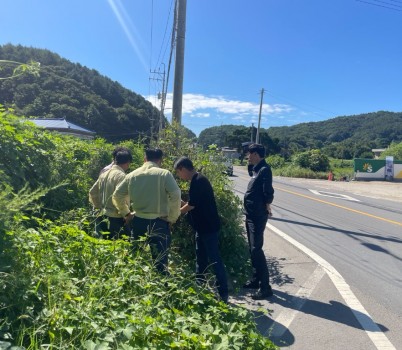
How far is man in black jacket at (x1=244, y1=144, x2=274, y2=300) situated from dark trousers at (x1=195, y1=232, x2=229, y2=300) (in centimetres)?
62

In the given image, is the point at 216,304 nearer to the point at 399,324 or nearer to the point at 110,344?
the point at 110,344

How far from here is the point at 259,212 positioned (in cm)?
484

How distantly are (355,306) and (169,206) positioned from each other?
2700mm

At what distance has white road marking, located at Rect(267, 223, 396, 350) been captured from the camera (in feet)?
12.0

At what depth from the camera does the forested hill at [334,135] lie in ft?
292

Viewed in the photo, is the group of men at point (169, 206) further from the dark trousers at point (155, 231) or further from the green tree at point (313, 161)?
the green tree at point (313, 161)

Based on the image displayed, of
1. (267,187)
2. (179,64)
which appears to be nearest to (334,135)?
(179,64)

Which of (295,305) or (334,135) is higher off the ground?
(334,135)

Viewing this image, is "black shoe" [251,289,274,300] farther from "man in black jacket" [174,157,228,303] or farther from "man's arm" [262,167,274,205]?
"man's arm" [262,167,274,205]

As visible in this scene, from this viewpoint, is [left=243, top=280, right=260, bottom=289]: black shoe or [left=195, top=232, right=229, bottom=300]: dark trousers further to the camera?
[left=243, top=280, right=260, bottom=289]: black shoe

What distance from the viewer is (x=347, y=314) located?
4.30 metres

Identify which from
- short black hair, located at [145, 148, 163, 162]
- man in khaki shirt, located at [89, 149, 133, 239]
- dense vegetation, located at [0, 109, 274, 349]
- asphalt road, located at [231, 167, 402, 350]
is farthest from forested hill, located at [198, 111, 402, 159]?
dense vegetation, located at [0, 109, 274, 349]

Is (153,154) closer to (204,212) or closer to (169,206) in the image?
(169,206)

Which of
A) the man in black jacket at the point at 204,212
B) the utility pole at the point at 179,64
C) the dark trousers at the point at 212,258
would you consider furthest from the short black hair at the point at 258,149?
the utility pole at the point at 179,64
